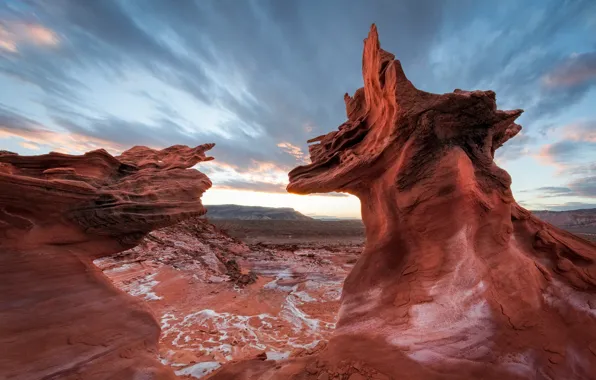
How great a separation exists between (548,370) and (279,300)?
8044 millimetres

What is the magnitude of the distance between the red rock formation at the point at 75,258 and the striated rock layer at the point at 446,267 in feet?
5.42

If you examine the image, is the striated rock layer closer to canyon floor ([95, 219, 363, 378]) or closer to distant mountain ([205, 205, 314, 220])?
canyon floor ([95, 219, 363, 378])

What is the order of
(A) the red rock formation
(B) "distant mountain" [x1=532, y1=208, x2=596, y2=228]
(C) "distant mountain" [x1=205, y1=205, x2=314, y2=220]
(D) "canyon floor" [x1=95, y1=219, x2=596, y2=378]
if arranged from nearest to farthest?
1. (A) the red rock formation
2. (D) "canyon floor" [x1=95, y1=219, x2=596, y2=378]
3. (B) "distant mountain" [x1=532, y1=208, x2=596, y2=228]
4. (C) "distant mountain" [x1=205, y1=205, x2=314, y2=220]

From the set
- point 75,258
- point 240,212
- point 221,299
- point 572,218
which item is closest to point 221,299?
point 221,299

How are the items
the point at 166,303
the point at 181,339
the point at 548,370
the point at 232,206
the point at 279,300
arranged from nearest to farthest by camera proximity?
the point at 548,370 → the point at 181,339 → the point at 166,303 → the point at 279,300 → the point at 232,206

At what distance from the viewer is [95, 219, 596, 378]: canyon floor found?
6.02 m

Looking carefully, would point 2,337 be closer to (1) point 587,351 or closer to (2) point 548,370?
(2) point 548,370

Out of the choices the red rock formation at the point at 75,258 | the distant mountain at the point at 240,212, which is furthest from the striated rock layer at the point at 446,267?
the distant mountain at the point at 240,212

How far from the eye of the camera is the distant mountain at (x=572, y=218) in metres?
59.1

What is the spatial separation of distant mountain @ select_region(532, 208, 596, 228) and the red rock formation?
7944 centimetres

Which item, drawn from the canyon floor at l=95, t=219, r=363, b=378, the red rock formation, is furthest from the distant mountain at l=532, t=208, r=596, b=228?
the red rock formation

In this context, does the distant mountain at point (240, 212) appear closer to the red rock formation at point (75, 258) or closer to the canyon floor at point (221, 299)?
the canyon floor at point (221, 299)

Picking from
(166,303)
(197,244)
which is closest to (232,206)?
(197,244)

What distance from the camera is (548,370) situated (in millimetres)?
2738
